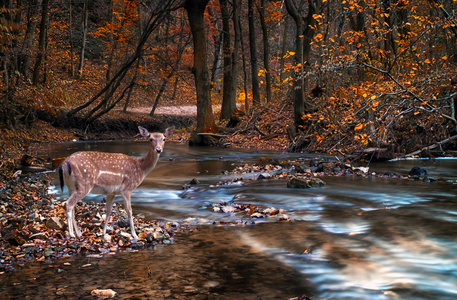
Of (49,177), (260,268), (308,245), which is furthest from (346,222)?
(49,177)

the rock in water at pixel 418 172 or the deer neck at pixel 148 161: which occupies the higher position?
the deer neck at pixel 148 161

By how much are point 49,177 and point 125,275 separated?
960cm

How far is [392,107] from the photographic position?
10.5 m

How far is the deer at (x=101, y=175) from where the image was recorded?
6980 mm

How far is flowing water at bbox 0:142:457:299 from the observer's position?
17.5ft

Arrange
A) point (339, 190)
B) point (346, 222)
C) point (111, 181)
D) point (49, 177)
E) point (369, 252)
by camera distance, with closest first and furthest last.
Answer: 1. point (369, 252)
2. point (111, 181)
3. point (346, 222)
4. point (339, 190)
5. point (49, 177)

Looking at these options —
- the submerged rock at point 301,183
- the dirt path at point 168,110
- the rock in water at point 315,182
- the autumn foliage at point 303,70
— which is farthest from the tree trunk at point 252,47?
the submerged rock at point 301,183

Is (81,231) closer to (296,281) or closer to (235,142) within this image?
(296,281)

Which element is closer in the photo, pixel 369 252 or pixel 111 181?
pixel 369 252

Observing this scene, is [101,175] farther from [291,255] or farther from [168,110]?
[168,110]

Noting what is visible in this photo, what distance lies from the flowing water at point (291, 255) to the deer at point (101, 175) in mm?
947

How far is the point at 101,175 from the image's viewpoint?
717 centimetres

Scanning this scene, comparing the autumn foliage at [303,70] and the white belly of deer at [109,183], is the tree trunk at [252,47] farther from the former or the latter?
the white belly of deer at [109,183]

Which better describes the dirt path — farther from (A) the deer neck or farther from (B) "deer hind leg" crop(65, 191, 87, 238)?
(B) "deer hind leg" crop(65, 191, 87, 238)
